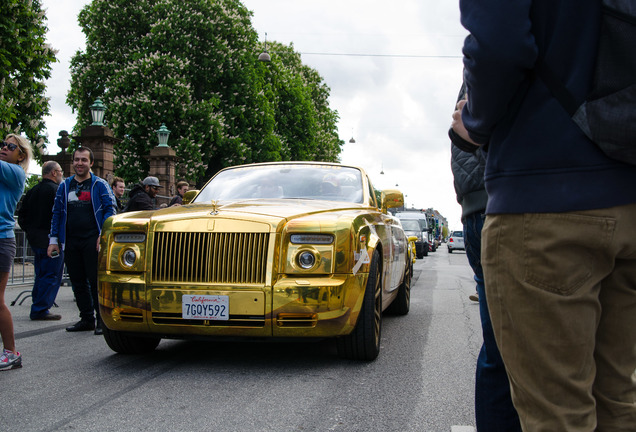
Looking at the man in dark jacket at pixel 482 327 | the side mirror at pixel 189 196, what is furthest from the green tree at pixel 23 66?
the man in dark jacket at pixel 482 327

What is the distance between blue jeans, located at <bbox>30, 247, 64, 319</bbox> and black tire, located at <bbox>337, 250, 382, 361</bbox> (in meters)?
4.30

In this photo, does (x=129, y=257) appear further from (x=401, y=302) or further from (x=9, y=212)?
(x=401, y=302)

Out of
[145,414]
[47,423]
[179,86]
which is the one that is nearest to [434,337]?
[145,414]

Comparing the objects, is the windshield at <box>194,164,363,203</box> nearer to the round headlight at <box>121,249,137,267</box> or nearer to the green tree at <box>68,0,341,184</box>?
the round headlight at <box>121,249,137,267</box>

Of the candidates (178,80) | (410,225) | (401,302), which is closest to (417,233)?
(410,225)

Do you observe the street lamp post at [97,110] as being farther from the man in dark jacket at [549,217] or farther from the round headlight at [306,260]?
the man in dark jacket at [549,217]

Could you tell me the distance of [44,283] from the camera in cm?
764

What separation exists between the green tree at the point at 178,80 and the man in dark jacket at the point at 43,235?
18.3m

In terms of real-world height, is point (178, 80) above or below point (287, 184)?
above

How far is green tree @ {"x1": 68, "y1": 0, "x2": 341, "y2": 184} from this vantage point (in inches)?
1022

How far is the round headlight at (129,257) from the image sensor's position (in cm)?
451

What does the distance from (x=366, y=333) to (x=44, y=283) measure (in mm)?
4801

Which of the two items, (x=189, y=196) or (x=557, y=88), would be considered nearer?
(x=557, y=88)

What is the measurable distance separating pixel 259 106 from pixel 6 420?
89.1 ft
